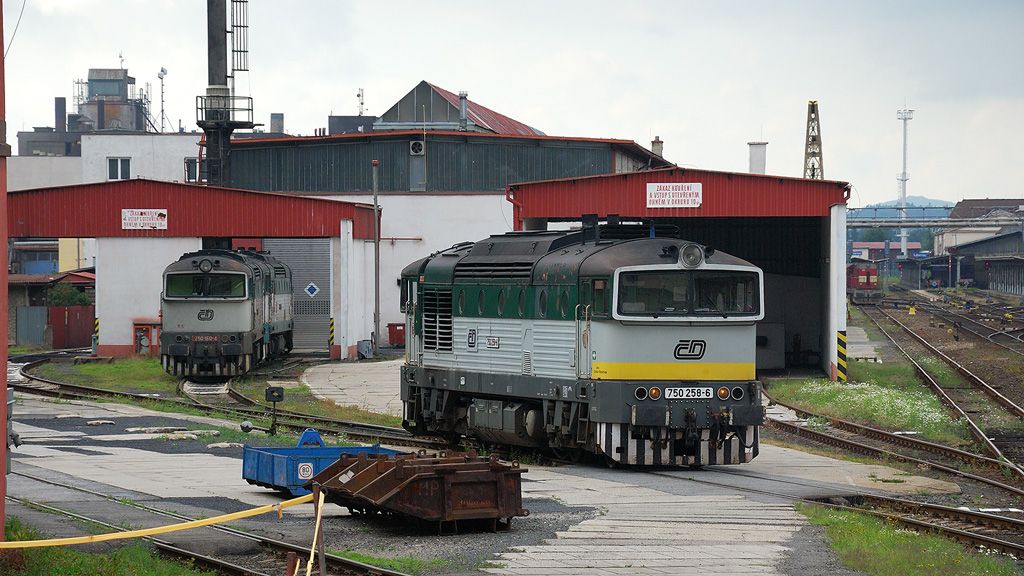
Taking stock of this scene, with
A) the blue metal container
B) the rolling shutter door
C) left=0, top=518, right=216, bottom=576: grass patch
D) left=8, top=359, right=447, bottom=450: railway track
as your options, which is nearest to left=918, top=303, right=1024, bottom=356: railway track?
left=8, top=359, right=447, bottom=450: railway track

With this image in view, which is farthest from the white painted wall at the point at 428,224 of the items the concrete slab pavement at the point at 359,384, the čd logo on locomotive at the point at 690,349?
the čd logo on locomotive at the point at 690,349

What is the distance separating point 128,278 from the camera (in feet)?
157

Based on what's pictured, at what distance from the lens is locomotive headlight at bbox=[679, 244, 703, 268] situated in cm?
1844

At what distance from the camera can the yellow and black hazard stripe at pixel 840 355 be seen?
35875 mm

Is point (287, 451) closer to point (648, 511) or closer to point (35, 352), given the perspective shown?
point (648, 511)

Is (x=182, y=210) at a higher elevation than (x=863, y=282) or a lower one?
higher

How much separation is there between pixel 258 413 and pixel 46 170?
61.6 metres

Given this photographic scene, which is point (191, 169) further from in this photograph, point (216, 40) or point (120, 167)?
point (216, 40)

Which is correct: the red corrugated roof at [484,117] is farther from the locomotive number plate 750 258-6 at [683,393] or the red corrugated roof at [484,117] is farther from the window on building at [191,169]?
the locomotive number plate 750 258-6 at [683,393]

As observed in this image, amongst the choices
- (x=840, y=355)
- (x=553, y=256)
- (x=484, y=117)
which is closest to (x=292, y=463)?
(x=553, y=256)

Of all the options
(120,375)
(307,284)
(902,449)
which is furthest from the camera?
(307,284)

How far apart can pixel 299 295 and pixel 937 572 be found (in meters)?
46.8

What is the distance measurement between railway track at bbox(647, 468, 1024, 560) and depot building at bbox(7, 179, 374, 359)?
103 feet

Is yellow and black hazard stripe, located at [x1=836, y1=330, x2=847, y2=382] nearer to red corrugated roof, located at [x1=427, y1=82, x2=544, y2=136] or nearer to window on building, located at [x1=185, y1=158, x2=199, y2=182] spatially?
red corrugated roof, located at [x1=427, y1=82, x2=544, y2=136]
